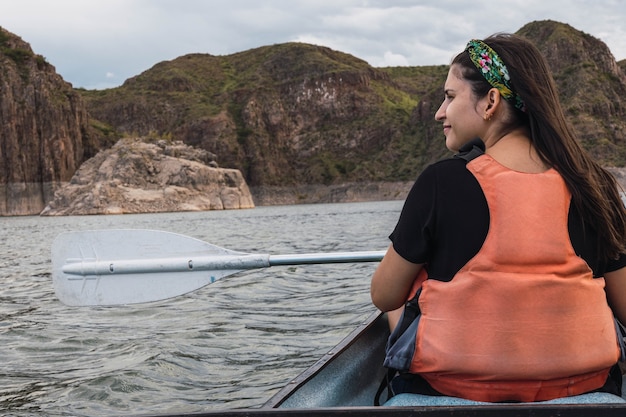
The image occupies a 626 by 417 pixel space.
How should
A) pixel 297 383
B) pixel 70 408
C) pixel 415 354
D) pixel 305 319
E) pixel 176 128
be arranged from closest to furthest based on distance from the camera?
pixel 415 354, pixel 297 383, pixel 70 408, pixel 305 319, pixel 176 128

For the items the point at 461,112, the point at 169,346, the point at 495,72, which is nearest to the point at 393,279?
the point at 461,112

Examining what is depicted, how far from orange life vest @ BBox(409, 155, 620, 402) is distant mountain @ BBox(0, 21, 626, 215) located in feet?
353

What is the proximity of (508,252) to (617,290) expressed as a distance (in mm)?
695

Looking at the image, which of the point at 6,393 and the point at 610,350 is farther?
the point at 6,393

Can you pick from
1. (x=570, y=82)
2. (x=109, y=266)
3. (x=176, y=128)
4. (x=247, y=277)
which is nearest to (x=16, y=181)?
(x=176, y=128)

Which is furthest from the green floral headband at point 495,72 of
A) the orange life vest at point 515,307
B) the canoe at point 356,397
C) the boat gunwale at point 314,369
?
the boat gunwale at point 314,369

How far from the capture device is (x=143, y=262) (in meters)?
4.38

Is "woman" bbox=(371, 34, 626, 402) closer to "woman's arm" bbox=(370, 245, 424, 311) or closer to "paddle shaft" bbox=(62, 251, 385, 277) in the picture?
"woman's arm" bbox=(370, 245, 424, 311)

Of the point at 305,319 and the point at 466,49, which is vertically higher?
the point at 466,49

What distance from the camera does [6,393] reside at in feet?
17.0

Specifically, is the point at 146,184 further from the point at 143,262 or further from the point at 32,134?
the point at 143,262

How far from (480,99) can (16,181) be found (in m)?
121

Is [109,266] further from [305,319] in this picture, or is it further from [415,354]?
[305,319]

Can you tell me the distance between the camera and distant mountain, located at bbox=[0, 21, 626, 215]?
4446 inches
